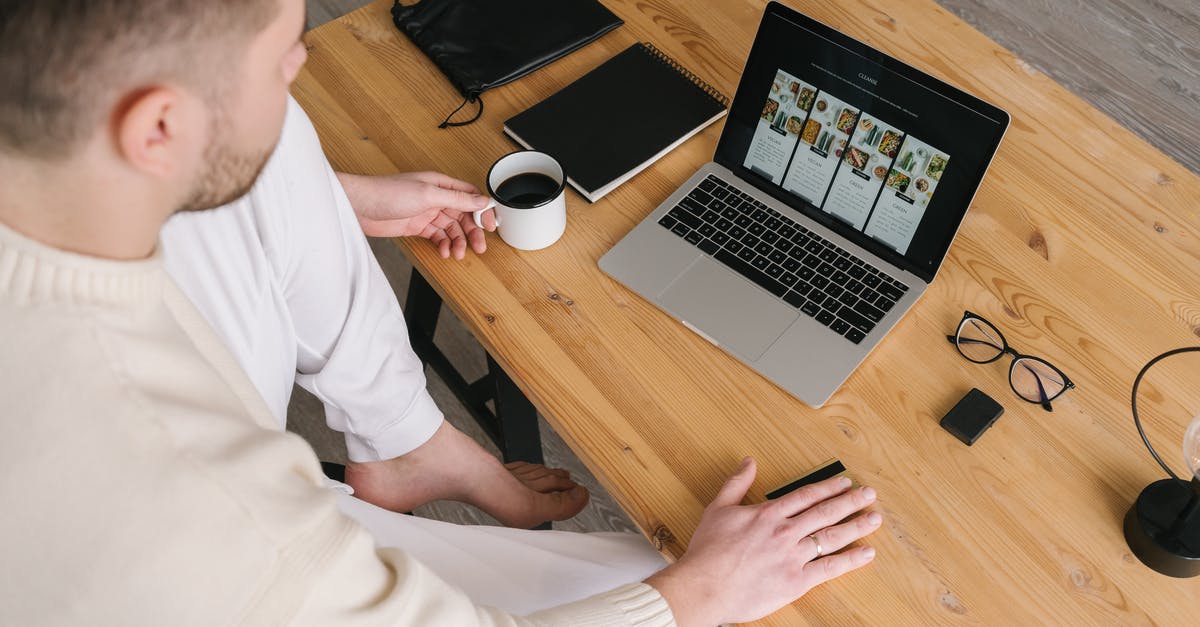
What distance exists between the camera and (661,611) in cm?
86

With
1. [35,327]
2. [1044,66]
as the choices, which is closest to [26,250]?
[35,327]

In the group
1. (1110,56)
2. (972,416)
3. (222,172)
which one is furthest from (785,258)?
(1110,56)

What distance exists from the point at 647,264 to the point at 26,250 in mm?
635

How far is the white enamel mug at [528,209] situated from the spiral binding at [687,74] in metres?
0.26

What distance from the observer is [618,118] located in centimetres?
120

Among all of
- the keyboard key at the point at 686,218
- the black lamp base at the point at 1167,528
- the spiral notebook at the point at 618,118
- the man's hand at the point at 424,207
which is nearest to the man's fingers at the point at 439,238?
the man's hand at the point at 424,207

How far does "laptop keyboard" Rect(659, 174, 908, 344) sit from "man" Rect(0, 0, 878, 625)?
1.74 ft

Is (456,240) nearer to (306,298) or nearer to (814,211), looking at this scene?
(306,298)

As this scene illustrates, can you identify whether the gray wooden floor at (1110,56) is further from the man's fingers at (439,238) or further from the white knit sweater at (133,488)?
the white knit sweater at (133,488)

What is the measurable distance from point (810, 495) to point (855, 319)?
0.23m

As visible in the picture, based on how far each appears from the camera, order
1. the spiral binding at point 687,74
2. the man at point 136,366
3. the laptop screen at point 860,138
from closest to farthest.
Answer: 1. the man at point 136,366
2. the laptop screen at point 860,138
3. the spiral binding at point 687,74

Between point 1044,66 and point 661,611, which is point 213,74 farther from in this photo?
point 1044,66

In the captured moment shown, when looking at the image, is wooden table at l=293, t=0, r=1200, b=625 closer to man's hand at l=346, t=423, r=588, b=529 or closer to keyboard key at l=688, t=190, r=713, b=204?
keyboard key at l=688, t=190, r=713, b=204

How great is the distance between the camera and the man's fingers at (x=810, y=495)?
0.88 meters
